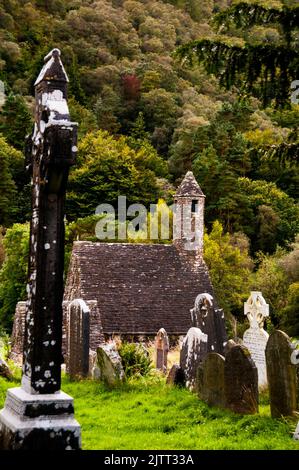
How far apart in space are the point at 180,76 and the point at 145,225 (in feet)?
179

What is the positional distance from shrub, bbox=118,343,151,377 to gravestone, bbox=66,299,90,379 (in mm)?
714

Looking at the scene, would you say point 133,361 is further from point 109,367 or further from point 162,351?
point 162,351

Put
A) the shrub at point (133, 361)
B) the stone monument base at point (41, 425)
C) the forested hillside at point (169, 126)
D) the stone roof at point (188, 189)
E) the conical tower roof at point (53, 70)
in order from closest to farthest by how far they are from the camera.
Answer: the stone monument base at point (41, 425)
the conical tower roof at point (53, 70)
the forested hillside at point (169, 126)
the shrub at point (133, 361)
the stone roof at point (188, 189)

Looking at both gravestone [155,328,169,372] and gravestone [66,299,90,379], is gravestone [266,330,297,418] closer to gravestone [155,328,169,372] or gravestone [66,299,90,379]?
gravestone [66,299,90,379]

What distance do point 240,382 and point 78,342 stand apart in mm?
5065

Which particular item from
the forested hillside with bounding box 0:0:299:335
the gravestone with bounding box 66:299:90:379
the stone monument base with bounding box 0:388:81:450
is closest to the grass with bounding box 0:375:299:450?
the stone monument base with bounding box 0:388:81:450

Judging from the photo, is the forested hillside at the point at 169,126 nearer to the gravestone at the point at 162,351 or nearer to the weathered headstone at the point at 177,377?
the weathered headstone at the point at 177,377

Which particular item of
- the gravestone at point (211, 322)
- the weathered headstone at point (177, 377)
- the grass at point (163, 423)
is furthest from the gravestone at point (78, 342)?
the gravestone at point (211, 322)

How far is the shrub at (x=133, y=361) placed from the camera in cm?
1337

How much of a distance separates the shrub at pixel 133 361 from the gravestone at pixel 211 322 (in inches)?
51.8

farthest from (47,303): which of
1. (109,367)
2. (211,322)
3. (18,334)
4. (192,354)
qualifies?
(18,334)

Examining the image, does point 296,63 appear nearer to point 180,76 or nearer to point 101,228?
point 101,228

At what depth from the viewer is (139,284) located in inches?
1158
